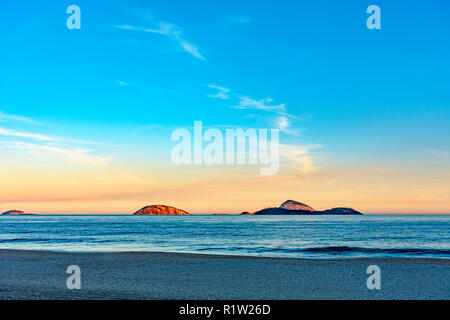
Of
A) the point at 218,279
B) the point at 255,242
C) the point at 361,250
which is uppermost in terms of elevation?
the point at 218,279

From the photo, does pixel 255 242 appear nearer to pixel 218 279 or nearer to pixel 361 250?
pixel 361 250

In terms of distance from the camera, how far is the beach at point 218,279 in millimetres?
15062

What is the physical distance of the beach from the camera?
15.1 metres

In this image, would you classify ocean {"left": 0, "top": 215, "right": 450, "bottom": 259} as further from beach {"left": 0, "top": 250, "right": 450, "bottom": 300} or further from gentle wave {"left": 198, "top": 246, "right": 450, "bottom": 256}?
beach {"left": 0, "top": 250, "right": 450, "bottom": 300}

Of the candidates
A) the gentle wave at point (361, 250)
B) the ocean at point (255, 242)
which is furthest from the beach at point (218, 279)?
the gentle wave at point (361, 250)

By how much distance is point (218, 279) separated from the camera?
731 inches

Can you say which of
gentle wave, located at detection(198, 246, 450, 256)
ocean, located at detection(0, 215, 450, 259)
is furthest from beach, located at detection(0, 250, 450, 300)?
gentle wave, located at detection(198, 246, 450, 256)

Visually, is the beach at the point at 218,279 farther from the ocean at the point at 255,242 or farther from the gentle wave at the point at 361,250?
the gentle wave at the point at 361,250

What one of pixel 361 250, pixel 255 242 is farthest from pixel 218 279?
pixel 255 242

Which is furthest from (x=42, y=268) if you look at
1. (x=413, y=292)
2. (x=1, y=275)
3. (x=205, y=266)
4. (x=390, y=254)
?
(x=390, y=254)
